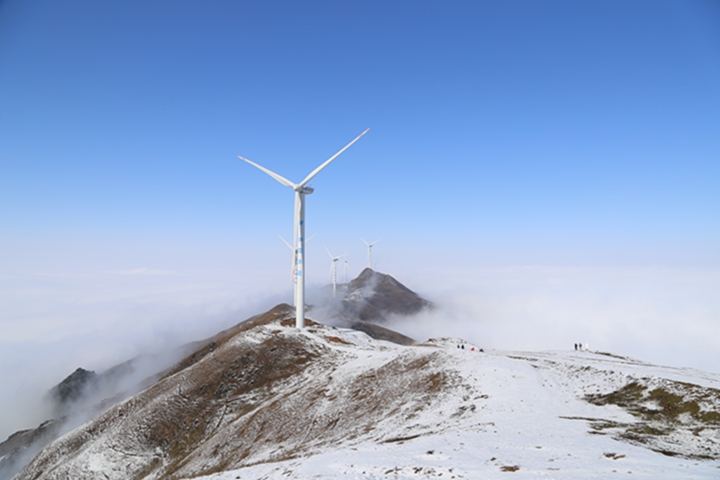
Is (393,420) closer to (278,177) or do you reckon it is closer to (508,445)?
(508,445)

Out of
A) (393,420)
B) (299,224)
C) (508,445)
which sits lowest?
(393,420)

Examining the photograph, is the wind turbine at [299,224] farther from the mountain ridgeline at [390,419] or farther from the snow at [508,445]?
the snow at [508,445]

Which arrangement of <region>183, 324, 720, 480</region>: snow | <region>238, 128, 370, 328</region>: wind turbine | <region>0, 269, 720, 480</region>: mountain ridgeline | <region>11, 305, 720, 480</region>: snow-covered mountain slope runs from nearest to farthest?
<region>183, 324, 720, 480</region>: snow, <region>11, 305, 720, 480</region>: snow-covered mountain slope, <region>0, 269, 720, 480</region>: mountain ridgeline, <region>238, 128, 370, 328</region>: wind turbine

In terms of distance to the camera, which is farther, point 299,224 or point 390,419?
point 299,224

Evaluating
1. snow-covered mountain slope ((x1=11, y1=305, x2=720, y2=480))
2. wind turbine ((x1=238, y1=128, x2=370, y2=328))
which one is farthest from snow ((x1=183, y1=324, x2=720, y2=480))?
wind turbine ((x1=238, y1=128, x2=370, y2=328))

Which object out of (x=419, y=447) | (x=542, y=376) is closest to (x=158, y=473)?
(x=419, y=447)

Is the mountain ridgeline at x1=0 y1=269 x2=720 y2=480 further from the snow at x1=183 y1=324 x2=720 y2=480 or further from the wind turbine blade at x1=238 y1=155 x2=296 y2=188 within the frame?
the wind turbine blade at x1=238 y1=155 x2=296 y2=188

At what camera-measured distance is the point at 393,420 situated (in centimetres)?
3322

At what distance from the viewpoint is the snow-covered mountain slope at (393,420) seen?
58.5 ft

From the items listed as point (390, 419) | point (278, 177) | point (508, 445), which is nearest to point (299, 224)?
point (278, 177)

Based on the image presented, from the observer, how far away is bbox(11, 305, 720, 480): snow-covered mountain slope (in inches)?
703

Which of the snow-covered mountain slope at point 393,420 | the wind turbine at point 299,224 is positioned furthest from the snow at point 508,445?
the wind turbine at point 299,224

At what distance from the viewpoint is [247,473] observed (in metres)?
21.8

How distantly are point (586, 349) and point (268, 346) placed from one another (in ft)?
215
